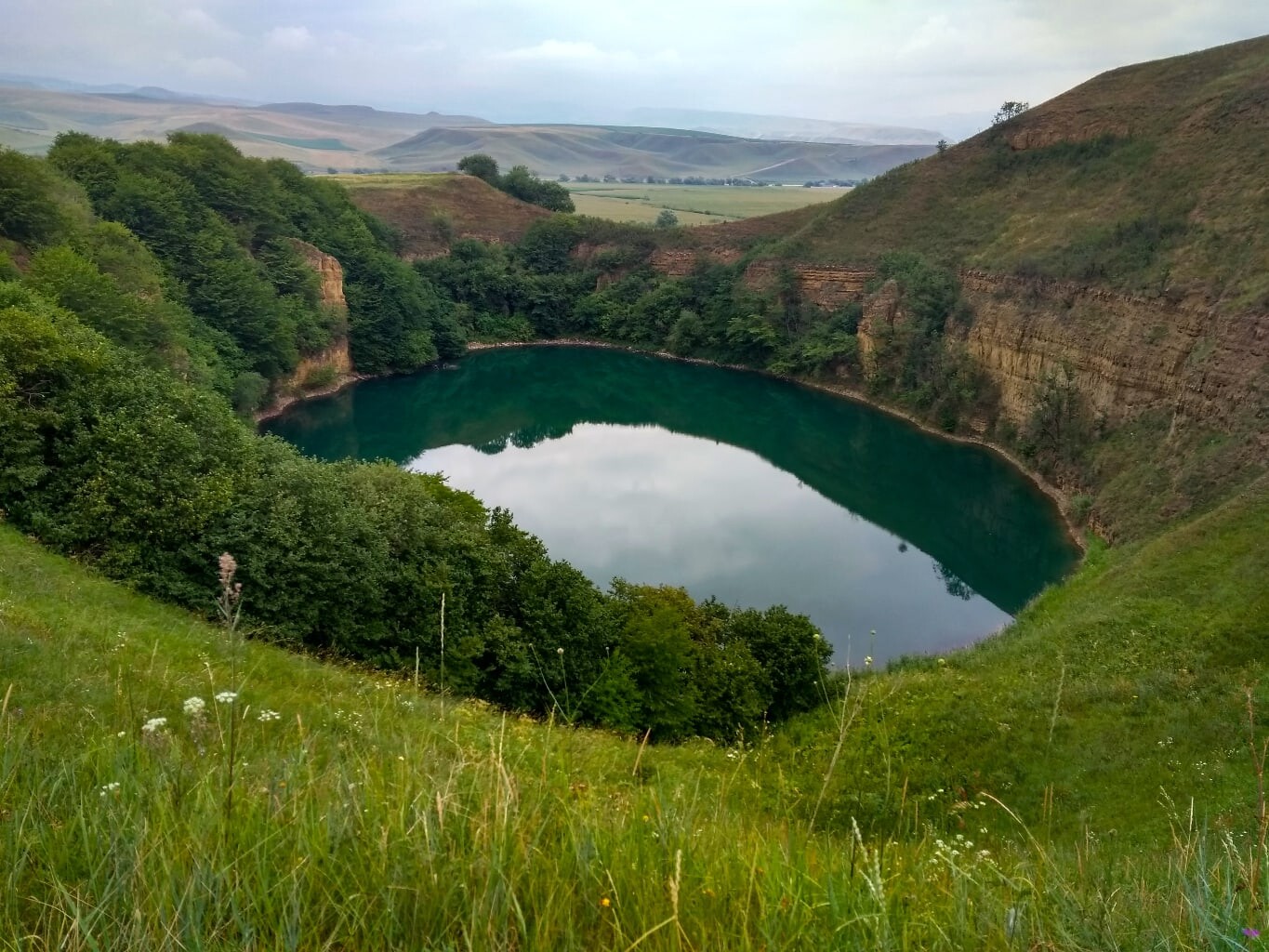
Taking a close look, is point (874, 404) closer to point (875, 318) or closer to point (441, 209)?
point (875, 318)

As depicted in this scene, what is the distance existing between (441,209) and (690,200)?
76114 mm

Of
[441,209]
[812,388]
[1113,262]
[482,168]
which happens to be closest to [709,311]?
[812,388]

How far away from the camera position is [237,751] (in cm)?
302

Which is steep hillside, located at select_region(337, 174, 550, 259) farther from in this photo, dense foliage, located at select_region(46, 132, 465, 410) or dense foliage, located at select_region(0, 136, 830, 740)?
dense foliage, located at select_region(0, 136, 830, 740)

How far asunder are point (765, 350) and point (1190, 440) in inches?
1027

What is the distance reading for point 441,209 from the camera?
58688 millimetres

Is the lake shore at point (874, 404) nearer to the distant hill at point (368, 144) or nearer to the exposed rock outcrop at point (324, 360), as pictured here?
the exposed rock outcrop at point (324, 360)

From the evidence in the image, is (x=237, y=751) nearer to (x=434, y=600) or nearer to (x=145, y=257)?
(x=434, y=600)

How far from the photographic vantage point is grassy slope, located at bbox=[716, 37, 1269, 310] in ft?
90.0

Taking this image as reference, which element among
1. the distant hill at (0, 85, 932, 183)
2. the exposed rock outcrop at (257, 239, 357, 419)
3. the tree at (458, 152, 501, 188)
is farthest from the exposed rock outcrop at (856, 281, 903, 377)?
the distant hill at (0, 85, 932, 183)

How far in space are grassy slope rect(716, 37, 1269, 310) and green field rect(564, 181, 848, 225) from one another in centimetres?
3920

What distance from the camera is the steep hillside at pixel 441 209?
183ft

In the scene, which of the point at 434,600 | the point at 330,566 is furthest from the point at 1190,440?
the point at 330,566

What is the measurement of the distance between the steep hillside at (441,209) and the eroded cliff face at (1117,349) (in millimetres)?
34573
